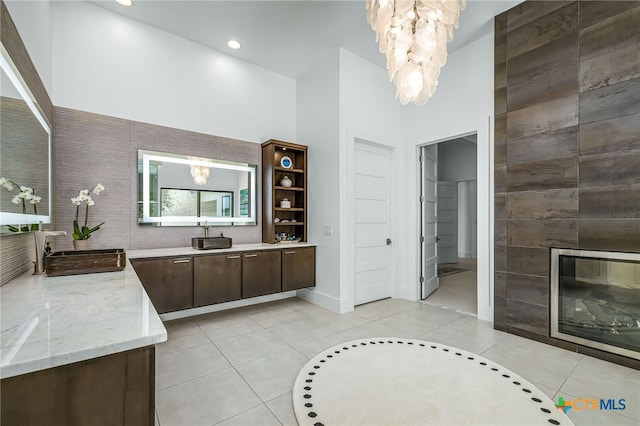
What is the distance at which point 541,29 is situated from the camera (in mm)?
3111

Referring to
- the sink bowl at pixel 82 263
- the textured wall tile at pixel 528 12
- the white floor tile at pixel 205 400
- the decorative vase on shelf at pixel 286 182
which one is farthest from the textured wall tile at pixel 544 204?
the sink bowl at pixel 82 263

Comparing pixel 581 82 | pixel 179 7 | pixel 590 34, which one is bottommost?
pixel 581 82

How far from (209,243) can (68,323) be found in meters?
2.56

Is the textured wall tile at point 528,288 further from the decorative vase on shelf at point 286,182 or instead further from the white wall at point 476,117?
the decorative vase on shelf at point 286,182

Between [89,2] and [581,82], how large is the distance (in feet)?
17.3

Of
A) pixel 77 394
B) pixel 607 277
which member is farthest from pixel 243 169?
pixel 607 277

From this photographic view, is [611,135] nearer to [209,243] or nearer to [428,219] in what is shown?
[428,219]

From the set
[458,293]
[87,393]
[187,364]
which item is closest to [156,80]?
[187,364]

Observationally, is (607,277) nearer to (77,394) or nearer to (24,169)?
(77,394)

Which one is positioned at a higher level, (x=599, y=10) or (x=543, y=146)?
(x=599, y=10)

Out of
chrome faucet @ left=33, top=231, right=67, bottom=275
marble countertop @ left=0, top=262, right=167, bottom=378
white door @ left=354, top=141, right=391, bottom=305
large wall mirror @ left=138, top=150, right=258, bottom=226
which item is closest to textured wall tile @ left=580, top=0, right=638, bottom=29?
white door @ left=354, top=141, right=391, bottom=305

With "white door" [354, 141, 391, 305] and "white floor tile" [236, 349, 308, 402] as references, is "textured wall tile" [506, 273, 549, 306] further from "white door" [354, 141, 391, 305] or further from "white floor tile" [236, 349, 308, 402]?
"white floor tile" [236, 349, 308, 402]

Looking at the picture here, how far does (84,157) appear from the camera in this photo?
125 inches

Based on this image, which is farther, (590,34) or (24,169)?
(590,34)
